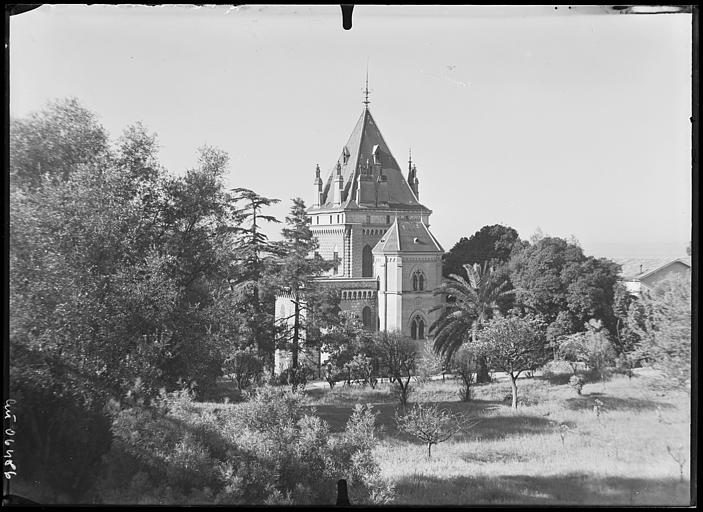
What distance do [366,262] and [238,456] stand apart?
1.00 metres

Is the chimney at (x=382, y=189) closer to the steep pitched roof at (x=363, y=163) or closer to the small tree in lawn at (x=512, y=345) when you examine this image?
the steep pitched roof at (x=363, y=163)

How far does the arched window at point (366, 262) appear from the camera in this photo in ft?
9.84

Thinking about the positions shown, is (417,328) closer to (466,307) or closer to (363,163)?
(466,307)

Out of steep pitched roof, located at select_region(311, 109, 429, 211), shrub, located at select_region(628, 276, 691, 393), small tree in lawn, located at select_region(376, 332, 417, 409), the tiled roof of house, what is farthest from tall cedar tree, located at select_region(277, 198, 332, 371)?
shrub, located at select_region(628, 276, 691, 393)

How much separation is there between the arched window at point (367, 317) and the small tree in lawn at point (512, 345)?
493 millimetres

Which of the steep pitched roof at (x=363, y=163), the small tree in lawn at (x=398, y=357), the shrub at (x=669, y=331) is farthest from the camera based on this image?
the small tree in lawn at (x=398, y=357)

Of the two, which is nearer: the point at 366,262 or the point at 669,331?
the point at 669,331

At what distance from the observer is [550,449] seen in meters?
2.85

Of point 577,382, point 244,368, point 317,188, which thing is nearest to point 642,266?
point 577,382

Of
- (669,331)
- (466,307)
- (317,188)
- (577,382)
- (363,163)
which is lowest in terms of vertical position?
(577,382)

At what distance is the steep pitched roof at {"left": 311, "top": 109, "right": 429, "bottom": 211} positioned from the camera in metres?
2.88

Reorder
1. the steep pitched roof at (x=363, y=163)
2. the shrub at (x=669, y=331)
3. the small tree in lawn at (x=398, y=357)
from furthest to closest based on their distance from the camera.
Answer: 1. the small tree in lawn at (x=398, y=357)
2. the steep pitched roof at (x=363, y=163)
3. the shrub at (x=669, y=331)

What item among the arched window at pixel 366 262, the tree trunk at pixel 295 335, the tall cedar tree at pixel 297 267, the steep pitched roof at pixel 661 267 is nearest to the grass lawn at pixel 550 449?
the tree trunk at pixel 295 335

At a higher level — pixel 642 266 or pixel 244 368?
pixel 642 266
